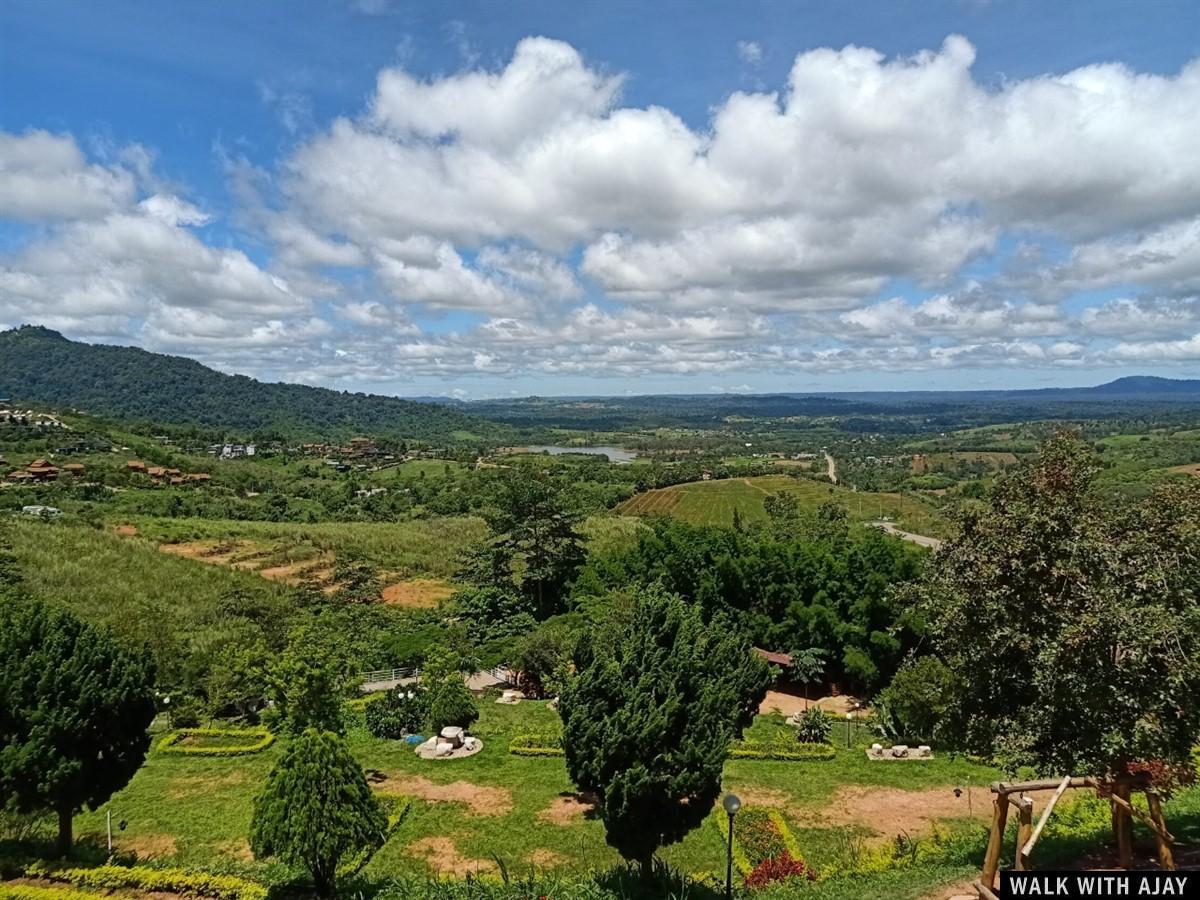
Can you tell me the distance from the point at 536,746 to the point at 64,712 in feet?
40.6

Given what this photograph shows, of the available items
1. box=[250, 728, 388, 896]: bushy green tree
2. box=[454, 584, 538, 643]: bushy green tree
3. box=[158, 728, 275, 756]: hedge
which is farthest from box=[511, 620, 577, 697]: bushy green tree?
box=[250, 728, 388, 896]: bushy green tree

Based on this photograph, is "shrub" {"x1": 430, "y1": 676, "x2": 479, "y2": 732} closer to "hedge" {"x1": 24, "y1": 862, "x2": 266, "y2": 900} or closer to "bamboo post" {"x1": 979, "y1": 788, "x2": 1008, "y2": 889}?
"hedge" {"x1": 24, "y1": 862, "x2": 266, "y2": 900}

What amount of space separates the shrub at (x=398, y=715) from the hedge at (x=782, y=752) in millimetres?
10193

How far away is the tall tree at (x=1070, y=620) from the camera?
9.30 m

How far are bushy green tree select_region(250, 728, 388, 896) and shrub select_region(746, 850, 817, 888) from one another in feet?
22.8

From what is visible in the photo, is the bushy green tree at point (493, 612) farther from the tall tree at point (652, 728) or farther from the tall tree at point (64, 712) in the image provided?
the tall tree at point (652, 728)

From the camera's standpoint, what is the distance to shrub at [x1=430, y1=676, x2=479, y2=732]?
23031 millimetres

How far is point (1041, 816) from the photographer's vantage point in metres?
8.92

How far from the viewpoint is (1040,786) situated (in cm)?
804

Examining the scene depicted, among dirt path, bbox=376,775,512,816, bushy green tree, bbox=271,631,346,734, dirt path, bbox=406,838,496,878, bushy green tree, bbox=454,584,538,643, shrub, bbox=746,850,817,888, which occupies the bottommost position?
bushy green tree, bbox=454,584,538,643

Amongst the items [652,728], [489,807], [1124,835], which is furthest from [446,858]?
[1124,835]

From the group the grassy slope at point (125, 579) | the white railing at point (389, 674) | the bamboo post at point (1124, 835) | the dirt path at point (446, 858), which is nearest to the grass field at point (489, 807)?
→ the dirt path at point (446, 858)

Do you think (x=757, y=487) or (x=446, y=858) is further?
(x=757, y=487)

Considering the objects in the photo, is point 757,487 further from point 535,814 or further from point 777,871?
point 777,871
